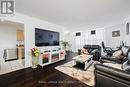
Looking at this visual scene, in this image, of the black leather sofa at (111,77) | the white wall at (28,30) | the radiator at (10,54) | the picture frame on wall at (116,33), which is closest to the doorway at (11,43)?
the radiator at (10,54)

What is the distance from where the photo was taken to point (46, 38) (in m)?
4.47

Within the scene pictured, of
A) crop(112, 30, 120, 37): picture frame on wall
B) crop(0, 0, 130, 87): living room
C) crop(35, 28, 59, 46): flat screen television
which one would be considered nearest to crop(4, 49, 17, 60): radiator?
crop(0, 0, 130, 87): living room

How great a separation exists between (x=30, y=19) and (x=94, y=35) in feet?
18.4

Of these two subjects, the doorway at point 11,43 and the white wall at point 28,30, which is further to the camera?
the doorway at point 11,43

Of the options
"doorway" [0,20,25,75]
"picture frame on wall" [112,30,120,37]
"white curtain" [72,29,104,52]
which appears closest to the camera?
"doorway" [0,20,25,75]

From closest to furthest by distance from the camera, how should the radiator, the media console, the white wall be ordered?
the white wall, the media console, the radiator

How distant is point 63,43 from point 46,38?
166cm

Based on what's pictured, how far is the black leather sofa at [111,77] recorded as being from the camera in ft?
3.22

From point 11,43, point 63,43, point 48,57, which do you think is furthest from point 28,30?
point 63,43

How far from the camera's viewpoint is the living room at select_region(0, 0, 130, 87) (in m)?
2.21

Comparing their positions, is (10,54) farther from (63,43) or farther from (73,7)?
(73,7)

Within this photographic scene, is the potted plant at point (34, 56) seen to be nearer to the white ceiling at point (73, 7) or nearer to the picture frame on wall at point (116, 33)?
the white ceiling at point (73, 7)

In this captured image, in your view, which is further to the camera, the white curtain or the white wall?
the white curtain

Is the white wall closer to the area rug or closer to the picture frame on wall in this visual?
the area rug
